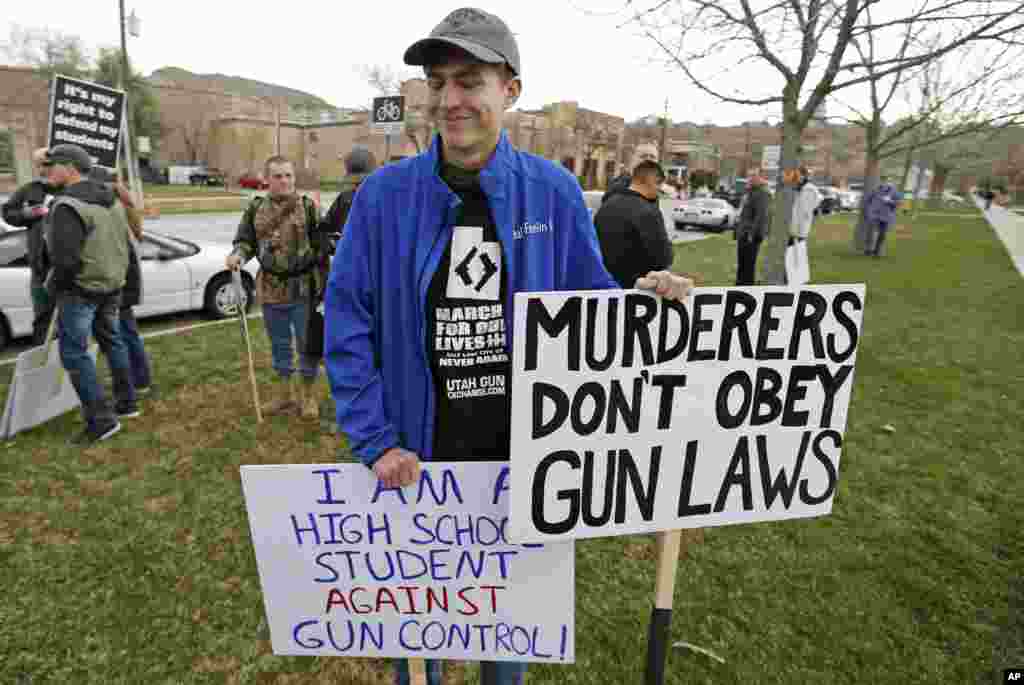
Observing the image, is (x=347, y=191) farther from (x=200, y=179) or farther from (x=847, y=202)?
(x=200, y=179)

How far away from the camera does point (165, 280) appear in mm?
6906

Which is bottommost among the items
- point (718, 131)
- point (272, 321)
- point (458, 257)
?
point (272, 321)

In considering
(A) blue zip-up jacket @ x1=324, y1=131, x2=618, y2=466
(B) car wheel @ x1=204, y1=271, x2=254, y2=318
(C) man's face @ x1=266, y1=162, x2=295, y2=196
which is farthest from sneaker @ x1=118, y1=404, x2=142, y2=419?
(A) blue zip-up jacket @ x1=324, y1=131, x2=618, y2=466

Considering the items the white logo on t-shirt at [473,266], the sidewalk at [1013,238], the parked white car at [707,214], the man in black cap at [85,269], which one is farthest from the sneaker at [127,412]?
the parked white car at [707,214]

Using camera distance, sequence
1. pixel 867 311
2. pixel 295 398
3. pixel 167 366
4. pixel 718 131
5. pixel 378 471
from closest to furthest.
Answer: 1. pixel 378 471
2. pixel 295 398
3. pixel 167 366
4. pixel 867 311
5. pixel 718 131

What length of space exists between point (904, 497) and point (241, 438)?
14.3 ft

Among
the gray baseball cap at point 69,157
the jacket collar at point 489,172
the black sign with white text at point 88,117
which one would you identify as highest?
the black sign with white text at point 88,117

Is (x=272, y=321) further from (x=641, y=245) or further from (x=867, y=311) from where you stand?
(x=867, y=311)

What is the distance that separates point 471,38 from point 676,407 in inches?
39.4

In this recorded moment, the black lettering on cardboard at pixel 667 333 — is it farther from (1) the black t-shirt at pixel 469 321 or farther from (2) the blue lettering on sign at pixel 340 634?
(2) the blue lettering on sign at pixel 340 634

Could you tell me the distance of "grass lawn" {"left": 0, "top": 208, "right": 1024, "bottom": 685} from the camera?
236 centimetres

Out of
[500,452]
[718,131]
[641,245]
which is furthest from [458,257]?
[718,131]

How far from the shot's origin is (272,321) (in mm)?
4344

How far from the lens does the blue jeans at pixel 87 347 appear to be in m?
3.82
